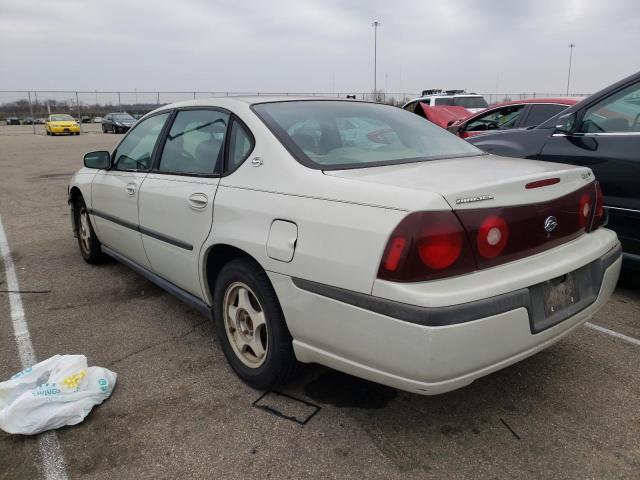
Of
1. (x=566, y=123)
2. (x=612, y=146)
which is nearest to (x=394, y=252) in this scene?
(x=612, y=146)

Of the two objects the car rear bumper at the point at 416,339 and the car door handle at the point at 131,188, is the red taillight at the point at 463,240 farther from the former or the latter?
the car door handle at the point at 131,188

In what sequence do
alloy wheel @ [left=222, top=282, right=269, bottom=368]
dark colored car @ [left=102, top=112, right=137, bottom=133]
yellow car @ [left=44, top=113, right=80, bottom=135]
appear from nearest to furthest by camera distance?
alloy wheel @ [left=222, top=282, right=269, bottom=368] < yellow car @ [left=44, top=113, right=80, bottom=135] < dark colored car @ [left=102, top=112, right=137, bottom=133]

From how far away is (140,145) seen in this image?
3.81 meters

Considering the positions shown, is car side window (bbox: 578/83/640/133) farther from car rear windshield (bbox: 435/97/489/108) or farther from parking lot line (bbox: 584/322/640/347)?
car rear windshield (bbox: 435/97/489/108)

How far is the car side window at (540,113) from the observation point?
259 inches

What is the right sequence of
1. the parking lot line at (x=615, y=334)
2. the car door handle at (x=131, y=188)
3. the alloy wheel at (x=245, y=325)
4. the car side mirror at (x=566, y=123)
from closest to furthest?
1. the alloy wheel at (x=245, y=325)
2. the parking lot line at (x=615, y=334)
3. the car door handle at (x=131, y=188)
4. the car side mirror at (x=566, y=123)

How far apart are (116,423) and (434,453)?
1.47 meters

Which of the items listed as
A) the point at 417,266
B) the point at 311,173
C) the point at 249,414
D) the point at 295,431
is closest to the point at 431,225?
the point at 417,266

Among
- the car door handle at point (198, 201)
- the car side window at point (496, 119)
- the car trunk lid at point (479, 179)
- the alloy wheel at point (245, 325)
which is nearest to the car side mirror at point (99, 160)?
the car door handle at point (198, 201)

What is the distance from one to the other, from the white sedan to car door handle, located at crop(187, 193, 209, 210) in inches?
0.4

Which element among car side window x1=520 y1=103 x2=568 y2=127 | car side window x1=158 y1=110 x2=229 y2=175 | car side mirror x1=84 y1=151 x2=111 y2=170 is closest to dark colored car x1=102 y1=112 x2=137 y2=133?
Answer: car side window x1=520 y1=103 x2=568 y2=127

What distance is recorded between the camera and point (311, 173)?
7.60ft

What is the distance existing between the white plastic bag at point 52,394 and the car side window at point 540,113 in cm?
603

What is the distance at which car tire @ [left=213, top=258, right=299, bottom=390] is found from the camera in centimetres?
244
